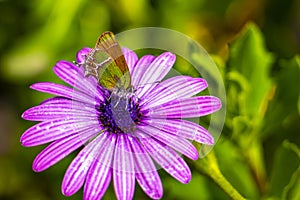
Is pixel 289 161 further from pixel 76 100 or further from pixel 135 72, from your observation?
pixel 76 100

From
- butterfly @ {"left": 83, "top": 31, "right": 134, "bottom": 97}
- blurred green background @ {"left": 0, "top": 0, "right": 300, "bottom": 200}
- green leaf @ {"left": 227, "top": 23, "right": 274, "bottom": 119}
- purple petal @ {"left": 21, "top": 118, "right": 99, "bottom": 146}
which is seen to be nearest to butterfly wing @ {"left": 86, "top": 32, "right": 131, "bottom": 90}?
butterfly @ {"left": 83, "top": 31, "right": 134, "bottom": 97}

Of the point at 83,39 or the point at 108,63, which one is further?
the point at 83,39

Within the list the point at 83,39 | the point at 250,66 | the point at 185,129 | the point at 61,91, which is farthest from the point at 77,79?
the point at 83,39

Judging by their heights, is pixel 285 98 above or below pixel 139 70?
below

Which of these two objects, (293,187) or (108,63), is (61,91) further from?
(293,187)

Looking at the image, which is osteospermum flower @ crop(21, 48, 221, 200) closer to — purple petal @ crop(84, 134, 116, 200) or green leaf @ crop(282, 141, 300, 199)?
purple petal @ crop(84, 134, 116, 200)

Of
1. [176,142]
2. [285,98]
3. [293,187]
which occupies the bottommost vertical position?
[293,187]

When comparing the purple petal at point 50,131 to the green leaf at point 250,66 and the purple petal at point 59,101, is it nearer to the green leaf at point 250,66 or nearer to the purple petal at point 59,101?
the purple petal at point 59,101
